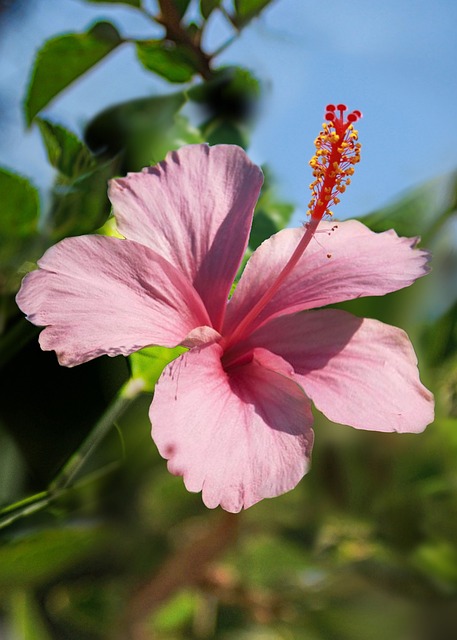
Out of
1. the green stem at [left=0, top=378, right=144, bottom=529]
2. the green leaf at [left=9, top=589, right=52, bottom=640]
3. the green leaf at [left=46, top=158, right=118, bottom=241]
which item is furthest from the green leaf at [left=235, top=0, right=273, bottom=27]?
the green leaf at [left=9, top=589, right=52, bottom=640]

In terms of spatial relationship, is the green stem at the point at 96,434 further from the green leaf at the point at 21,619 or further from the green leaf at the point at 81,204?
the green leaf at the point at 21,619

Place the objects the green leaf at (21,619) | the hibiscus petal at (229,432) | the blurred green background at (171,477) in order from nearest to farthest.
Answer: the hibiscus petal at (229,432), the blurred green background at (171,477), the green leaf at (21,619)

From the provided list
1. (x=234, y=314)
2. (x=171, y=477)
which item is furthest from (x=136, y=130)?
(x=171, y=477)

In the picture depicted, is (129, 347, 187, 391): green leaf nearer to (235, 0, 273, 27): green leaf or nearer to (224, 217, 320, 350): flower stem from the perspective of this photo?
(224, 217, 320, 350): flower stem

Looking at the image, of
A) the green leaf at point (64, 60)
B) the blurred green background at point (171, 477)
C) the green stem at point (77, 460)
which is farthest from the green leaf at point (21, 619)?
the green leaf at point (64, 60)

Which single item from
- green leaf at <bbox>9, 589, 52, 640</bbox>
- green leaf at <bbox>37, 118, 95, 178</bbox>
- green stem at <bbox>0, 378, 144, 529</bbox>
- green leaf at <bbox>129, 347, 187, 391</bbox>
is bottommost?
green leaf at <bbox>9, 589, 52, 640</bbox>

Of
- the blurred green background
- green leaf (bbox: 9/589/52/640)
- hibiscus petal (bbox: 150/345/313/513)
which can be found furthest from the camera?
green leaf (bbox: 9/589/52/640)
